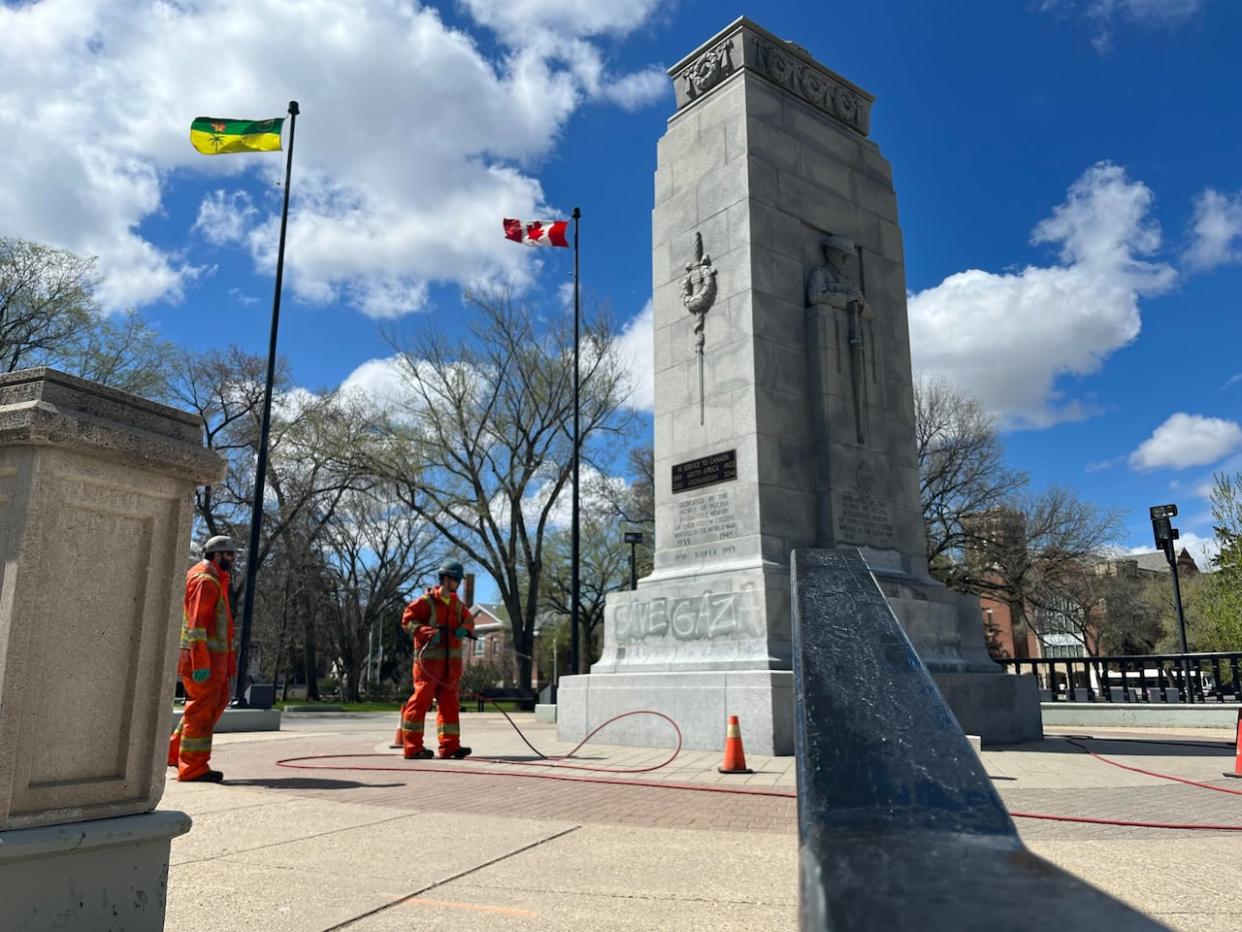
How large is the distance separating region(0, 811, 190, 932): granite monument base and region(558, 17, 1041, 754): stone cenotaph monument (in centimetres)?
751

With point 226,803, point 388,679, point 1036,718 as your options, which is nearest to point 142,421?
point 226,803

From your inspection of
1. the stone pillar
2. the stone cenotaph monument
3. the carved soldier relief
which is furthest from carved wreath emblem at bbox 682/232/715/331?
the stone pillar

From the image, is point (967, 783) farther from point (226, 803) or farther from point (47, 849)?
point (226, 803)

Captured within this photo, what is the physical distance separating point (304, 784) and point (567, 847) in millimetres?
3594

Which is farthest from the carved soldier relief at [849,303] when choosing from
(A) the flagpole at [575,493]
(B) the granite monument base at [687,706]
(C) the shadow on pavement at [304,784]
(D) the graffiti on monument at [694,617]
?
(A) the flagpole at [575,493]

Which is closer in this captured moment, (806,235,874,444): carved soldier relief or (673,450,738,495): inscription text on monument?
(673,450,738,495): inscription text on monument

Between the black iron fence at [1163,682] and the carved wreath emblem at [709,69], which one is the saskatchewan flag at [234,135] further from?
the black iron fence at [1163,682]

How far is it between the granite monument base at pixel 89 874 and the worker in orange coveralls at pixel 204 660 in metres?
5.03

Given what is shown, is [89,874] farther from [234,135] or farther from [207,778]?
[234,135]

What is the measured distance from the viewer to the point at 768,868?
4.19 metres

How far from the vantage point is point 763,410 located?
11445 millimetres

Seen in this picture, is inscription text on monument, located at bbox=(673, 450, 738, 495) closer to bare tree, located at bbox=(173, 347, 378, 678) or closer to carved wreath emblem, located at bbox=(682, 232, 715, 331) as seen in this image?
carved wreath emblem, located at bbox=(682, 232, 715, 331)

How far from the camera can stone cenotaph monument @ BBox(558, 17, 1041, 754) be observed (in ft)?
35.8

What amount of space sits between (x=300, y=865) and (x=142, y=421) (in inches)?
90.1
